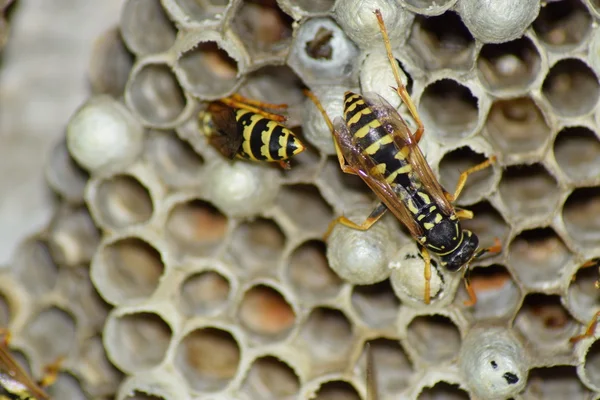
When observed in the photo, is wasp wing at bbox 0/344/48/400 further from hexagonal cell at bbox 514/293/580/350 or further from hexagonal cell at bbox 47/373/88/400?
hexagonal cell at bbox 514/293/580/350

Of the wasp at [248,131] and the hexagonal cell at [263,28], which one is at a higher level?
the hexagonal cell at [263,28]

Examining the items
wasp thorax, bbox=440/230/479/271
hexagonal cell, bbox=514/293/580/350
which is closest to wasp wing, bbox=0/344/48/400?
wasp thorax, bbox=440/230/479/271

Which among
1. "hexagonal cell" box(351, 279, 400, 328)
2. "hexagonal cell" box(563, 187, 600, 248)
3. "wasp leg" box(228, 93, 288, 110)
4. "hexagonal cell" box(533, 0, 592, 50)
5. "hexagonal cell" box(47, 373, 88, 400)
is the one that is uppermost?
"hexagonal cell" box(533, 0, 592, 50)

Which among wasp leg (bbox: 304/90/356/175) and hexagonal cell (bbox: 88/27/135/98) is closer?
wasp leg (bbox: 304/90/356/175)

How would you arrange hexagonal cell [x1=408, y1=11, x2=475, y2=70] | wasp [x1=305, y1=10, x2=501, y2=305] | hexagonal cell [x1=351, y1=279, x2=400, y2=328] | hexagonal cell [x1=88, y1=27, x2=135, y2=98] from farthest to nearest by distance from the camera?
1. hexagonal cell [x1=88, y1=27, x2=135, y2=98]
2. hexagonal cell [x1=351, y1=279, x2=400, y2=328]
3. hexagonal cell [x1=408, y1=11, x2=475, y2=70]
4. wasp [x1=305, y1=10, x2=501, y2=305]

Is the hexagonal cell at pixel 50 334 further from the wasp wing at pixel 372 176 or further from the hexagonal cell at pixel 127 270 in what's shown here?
the wasp wing at pixel 372 176

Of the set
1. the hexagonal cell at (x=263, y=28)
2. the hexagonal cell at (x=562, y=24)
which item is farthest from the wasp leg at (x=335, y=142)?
the hexagonal cell at (x=562, y=24)

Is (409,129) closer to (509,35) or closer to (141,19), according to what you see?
(509,35)

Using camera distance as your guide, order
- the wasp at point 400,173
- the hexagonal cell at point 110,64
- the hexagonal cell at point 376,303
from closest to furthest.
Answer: the wasp at point 400,173 < the hexagonal cell at point 376,303 < the hexagonal cell at point 110,64
